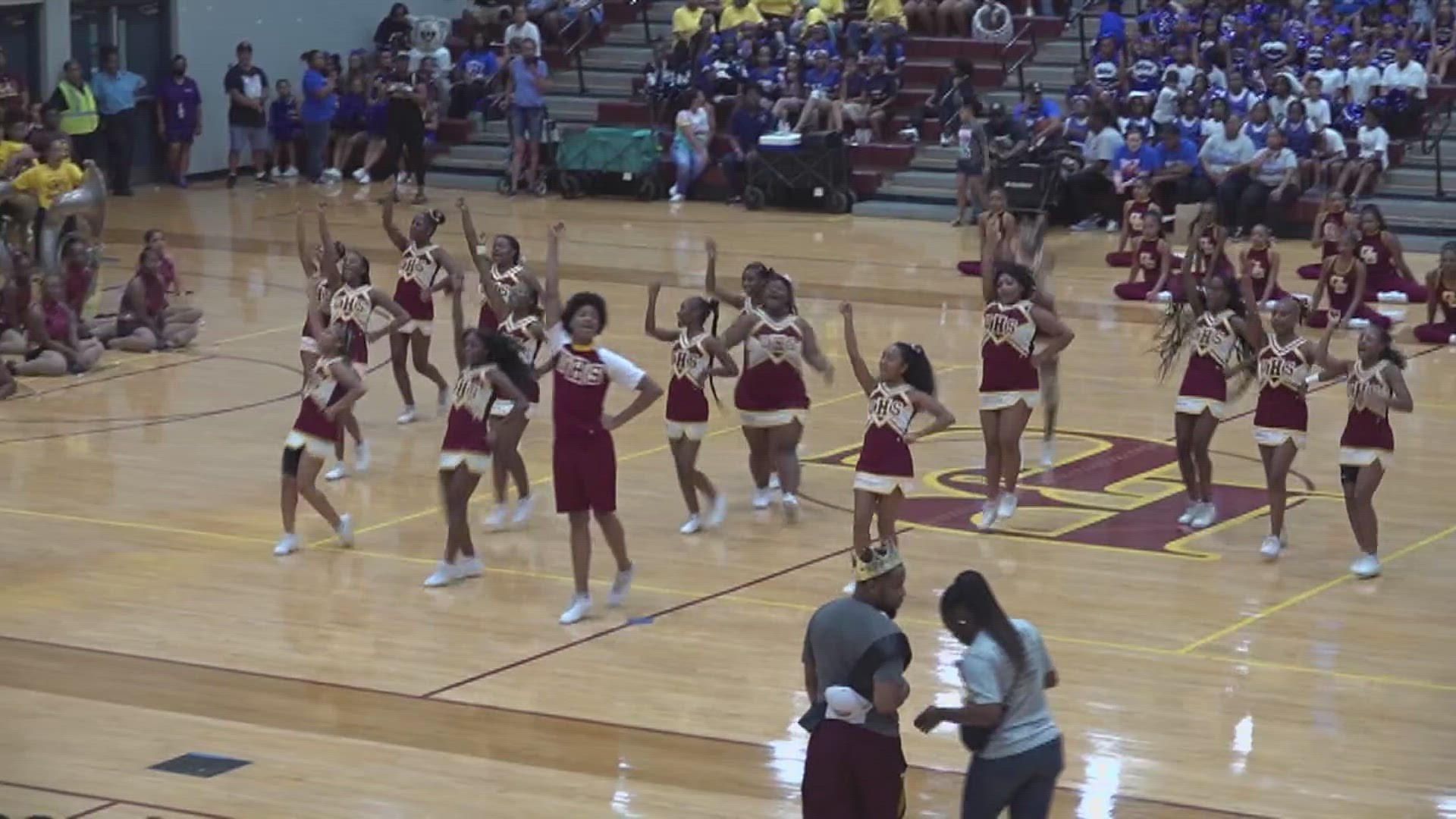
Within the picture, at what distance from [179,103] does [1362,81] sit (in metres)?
15.6

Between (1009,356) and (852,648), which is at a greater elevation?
(852,648)

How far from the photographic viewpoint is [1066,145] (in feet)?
96.2

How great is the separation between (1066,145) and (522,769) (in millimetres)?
19956

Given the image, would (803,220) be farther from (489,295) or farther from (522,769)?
(522,769)

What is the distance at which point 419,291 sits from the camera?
724 inches

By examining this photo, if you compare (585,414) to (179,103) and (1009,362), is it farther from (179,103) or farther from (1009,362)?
(179,103)

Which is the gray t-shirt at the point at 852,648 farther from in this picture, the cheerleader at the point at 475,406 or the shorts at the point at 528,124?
the shorts at the point at 528,124

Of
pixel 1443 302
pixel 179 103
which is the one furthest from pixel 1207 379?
pixel 179 103

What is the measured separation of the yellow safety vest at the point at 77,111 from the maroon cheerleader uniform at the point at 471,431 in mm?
18924

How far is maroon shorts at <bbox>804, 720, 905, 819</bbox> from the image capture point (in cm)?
796

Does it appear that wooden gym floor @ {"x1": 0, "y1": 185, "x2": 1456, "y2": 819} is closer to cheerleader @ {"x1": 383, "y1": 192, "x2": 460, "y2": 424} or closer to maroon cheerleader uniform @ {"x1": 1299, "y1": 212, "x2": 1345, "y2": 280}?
cheerleader @ {"x1": 383, "y1": 192, "x2": 460, "y2": 424}

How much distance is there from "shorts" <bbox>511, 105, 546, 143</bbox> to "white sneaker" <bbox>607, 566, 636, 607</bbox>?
65.8ft

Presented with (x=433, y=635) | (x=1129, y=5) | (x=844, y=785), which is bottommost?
(x=433, y=635)

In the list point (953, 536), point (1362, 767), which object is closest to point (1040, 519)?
point (953, 536)
